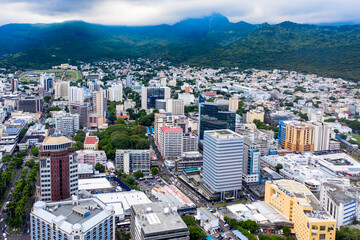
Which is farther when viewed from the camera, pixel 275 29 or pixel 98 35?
pixel 98 35

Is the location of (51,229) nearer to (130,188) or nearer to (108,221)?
(108,221)

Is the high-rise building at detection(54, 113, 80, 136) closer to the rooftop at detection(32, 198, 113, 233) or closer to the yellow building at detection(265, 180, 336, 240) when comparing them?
the yellow building at detection(265, 180, 336, 240)

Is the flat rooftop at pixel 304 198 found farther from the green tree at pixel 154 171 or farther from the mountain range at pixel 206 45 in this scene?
the mountain range at pixel 206 45

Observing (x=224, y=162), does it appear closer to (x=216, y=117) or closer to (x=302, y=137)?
(x=216, y=117)

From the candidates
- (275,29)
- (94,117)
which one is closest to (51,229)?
(94,117)

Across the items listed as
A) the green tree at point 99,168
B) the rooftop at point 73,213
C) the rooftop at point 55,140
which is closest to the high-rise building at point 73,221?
the rooftop at point 73,213
